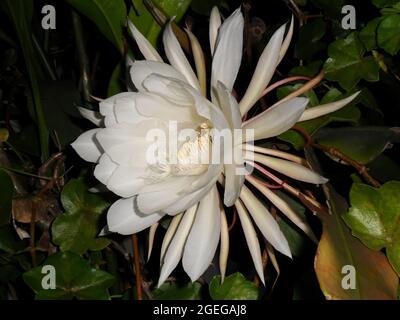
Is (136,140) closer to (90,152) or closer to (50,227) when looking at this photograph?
(90,152)

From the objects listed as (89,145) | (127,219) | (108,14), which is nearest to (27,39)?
(108,14)

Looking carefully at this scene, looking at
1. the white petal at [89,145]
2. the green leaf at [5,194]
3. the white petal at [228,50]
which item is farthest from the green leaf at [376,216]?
the green leaf at [5,194]

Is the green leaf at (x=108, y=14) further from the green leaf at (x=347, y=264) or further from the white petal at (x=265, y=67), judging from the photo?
the green leaf at (x=347, y=264)

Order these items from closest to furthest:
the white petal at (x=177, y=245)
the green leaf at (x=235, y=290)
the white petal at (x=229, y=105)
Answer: the white petal at (x=229, y=105) < the white petal at (x=177, y=245) < the green leaf at (x=235, y=290)

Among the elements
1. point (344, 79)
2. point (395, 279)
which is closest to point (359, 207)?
point (395, 279)

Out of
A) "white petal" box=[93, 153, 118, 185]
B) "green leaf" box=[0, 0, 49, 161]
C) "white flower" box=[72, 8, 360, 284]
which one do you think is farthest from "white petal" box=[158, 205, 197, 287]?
"green leaf" box=[0, 0, 49, 161]
